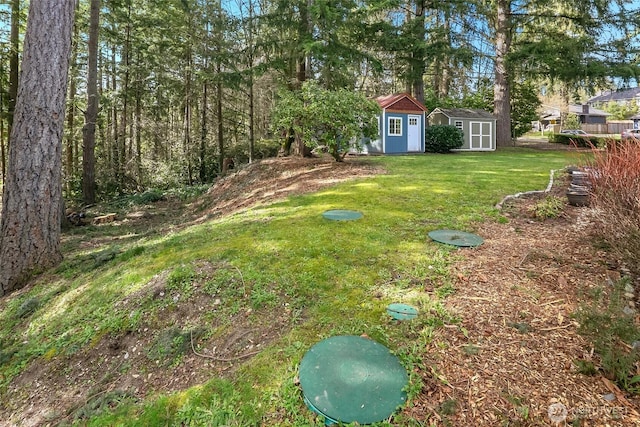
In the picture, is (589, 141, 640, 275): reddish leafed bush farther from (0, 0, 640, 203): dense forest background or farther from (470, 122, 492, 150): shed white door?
(470, 122, 492, 150): shed white door

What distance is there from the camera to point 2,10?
10742 millimetres

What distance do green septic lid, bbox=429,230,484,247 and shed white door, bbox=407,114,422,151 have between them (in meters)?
11.9

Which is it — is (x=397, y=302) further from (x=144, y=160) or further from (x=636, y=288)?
(x=144, y=160)

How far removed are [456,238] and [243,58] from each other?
1103cm

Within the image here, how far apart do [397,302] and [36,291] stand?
432 cm

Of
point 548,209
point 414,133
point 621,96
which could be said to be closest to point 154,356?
point 548,209

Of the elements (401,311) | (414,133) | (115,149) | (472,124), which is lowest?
(401,311)

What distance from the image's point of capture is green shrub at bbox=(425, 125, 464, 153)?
16297 mm

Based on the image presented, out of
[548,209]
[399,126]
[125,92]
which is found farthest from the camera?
[399,126]

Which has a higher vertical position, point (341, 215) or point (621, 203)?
point (621, 203)

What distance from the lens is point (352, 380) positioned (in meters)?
2.18

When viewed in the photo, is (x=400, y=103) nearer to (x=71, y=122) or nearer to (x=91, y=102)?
(x=91, y=102)

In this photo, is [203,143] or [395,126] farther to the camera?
[203,143]

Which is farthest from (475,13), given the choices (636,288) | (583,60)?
(636,288)
